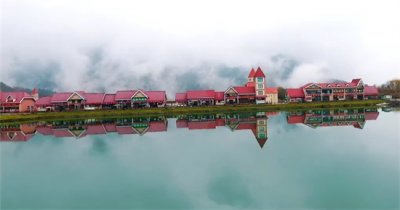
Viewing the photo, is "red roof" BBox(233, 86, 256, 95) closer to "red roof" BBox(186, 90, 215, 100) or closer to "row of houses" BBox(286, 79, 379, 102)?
"red roof" BBox(186, 90, 215, 100)

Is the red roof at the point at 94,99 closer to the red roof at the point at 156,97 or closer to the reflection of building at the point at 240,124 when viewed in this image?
the red roof at the point at 156,97

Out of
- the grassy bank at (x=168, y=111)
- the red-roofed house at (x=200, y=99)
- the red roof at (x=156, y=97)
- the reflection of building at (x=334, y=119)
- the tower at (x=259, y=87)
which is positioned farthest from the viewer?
the tower at (x=259, y=87)

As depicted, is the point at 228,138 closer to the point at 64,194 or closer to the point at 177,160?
the point at 177,160

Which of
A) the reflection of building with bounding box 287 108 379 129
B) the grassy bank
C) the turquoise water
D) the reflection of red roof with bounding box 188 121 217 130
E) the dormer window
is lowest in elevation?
the turquoise water

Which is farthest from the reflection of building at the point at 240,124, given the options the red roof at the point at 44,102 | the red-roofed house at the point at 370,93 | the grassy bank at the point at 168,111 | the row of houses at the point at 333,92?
the red-roofed house at the point at 370,93

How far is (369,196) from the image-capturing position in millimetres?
10281

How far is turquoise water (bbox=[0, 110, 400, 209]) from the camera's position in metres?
10.5

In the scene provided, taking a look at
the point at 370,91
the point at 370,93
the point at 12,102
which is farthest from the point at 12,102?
the point at 370,91

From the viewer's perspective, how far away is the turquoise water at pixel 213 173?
10500 millimetres

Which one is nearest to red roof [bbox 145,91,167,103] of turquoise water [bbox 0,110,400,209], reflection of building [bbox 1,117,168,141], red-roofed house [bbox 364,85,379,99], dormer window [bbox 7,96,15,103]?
reflection of building [bbox 1,117,168,141]

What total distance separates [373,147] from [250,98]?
4095 centimetres

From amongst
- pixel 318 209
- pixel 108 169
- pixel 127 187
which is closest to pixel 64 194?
pixel 127 187

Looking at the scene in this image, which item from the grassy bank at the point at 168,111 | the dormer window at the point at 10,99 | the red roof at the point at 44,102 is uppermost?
the dormer window at the point at 10,99

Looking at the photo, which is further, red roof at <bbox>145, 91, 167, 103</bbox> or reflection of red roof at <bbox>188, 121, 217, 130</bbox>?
red roof at <bbox>145, 91, 167, 103</bbox>
